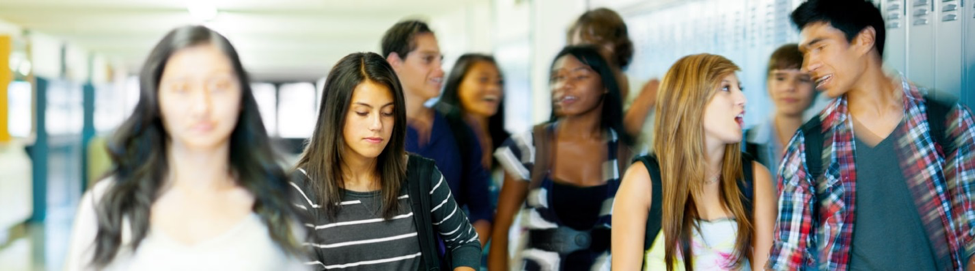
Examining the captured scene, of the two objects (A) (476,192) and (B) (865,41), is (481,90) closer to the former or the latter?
(A) (476,192)

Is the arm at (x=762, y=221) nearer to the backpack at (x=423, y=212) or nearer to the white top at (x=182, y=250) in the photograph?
the backpack at (x=423, y=212)

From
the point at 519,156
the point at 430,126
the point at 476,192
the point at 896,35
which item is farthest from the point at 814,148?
the point at 430,126

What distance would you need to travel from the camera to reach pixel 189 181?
4.61 feet

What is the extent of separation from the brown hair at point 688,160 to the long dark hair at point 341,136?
0.73 metres

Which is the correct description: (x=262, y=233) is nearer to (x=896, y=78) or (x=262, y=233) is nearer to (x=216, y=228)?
(x=216, y=228)

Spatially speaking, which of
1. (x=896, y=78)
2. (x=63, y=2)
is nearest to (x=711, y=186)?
(x=896, y=78)

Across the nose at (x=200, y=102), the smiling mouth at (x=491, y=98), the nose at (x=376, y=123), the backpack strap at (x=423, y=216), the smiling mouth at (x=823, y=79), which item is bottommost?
the backpack strap at (x=423, y=216)

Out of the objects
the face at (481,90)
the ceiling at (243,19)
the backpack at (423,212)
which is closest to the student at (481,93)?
the face at (481,90)

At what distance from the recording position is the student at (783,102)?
348cm

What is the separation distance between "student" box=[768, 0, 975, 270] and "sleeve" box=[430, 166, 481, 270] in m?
0.81

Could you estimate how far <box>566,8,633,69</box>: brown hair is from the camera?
413 centimetres

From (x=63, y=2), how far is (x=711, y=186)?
10.5 meters

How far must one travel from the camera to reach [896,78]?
2.53 m

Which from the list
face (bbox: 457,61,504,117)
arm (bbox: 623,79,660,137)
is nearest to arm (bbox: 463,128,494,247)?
arm (bbox: 623,79,660,137)
